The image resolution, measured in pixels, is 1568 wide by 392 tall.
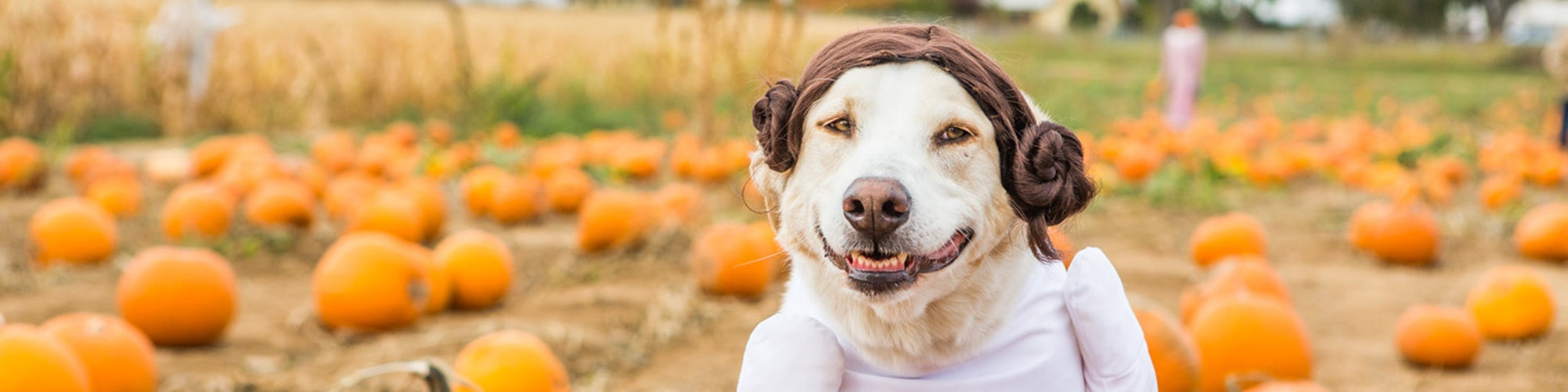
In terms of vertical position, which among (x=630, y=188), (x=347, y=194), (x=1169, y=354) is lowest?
(x=630, y=188)

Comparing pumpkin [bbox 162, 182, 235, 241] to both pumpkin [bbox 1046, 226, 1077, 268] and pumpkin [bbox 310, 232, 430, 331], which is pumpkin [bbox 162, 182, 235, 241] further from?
pumpkin [bbox 1046, 226, 1077, 268]

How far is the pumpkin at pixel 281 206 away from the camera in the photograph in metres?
5.93

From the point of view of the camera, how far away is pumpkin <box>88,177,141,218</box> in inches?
260

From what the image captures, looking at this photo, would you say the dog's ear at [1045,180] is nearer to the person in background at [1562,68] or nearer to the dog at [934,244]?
the dog at [934,244]

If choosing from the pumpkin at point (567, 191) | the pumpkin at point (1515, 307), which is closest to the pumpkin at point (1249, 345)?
the pumpkin at point (1515, 307)

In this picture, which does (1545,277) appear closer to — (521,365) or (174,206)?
(521,365)

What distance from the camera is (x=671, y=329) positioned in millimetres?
4402

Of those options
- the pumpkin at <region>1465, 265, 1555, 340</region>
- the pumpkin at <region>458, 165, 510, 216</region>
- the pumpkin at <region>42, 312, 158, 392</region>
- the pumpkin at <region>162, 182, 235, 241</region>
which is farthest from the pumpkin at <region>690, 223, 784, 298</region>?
the pumpkin at <region>1465, 265, 1555, 340</region>

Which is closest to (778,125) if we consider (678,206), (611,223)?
(611,223)

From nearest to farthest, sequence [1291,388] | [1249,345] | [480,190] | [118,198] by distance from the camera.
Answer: [1291,388]
[1249,345]
[118,198]
[480,190]

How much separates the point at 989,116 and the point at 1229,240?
3.97 meters

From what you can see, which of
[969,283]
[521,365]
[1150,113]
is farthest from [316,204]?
[1150,113]

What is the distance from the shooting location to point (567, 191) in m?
6.95

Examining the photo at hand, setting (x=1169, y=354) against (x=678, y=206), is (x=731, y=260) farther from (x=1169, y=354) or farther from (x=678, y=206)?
(x=1169, y=354)
